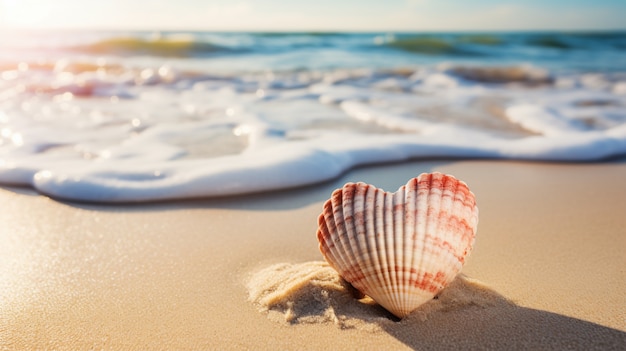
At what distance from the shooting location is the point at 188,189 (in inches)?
120

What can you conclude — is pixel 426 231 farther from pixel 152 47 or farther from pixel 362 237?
pixel 152 47

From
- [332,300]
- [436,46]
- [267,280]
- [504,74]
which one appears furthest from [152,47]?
[332,300]

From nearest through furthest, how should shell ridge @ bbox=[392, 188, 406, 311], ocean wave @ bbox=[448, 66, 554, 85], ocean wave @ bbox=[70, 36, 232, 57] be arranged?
shell ridge @ bbox=[392, 188, 406, 311], ocean wave @ bbox=[448, 66, 554, 85], ocean wave @ bbox=[70, 36, 232, 57]

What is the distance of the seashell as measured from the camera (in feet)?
5.25

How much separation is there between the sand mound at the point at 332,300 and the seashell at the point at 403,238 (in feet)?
0.23

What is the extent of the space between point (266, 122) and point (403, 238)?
3.41 metres

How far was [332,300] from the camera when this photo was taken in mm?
1779

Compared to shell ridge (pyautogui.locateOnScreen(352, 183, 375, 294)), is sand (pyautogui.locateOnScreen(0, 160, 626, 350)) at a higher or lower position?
lower

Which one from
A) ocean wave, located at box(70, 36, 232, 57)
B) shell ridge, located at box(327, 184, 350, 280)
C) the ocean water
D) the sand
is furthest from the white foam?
ocean wave, located at box(70, 36, 232, 57)

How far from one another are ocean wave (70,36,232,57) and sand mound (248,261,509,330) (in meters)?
13.2

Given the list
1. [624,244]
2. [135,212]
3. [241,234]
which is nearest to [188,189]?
[135,212]

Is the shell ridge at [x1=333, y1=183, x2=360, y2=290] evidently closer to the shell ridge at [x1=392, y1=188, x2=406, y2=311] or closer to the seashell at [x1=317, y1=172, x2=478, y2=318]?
the seashell at [x1=317, y1=172, x2=478, y2=318]

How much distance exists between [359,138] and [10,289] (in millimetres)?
2817

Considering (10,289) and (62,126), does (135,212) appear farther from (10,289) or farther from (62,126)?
(62,126)
